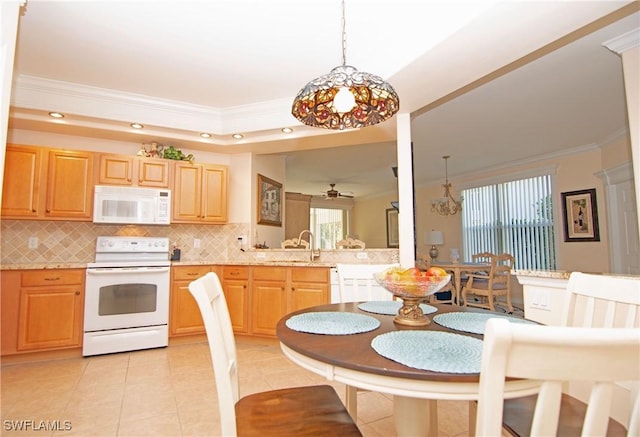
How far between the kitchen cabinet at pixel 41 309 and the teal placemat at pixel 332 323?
287 cm

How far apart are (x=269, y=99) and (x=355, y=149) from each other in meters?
1.93

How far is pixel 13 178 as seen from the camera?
322 centimetres

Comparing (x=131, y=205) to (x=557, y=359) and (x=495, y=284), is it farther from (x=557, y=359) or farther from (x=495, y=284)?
(x=495, y=284)

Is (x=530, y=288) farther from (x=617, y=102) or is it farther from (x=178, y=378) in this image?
(x=617, y=102)

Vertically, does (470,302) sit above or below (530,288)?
below

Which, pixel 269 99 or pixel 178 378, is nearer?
pixel 178 378

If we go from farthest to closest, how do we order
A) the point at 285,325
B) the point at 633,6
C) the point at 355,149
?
the point at 355,149 → the point at 633,6 → the point at 285,325

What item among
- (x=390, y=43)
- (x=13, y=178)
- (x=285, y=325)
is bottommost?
(x=285, y=325)

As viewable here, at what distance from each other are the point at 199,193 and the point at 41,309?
1.86 meters

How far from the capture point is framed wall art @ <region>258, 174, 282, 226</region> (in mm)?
4551

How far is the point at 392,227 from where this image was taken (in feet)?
29.2

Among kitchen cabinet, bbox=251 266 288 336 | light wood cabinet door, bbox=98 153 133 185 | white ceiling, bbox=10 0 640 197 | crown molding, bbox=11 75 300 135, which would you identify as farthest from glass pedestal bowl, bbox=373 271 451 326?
light wood cabinet door, bbox=98 153 133 185

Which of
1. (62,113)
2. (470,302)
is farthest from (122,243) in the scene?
(470,302)

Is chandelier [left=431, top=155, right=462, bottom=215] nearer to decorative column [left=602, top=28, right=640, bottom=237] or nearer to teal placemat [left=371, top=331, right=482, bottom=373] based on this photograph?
decorative column [left=602, top=28, right=640, bottom=237]
